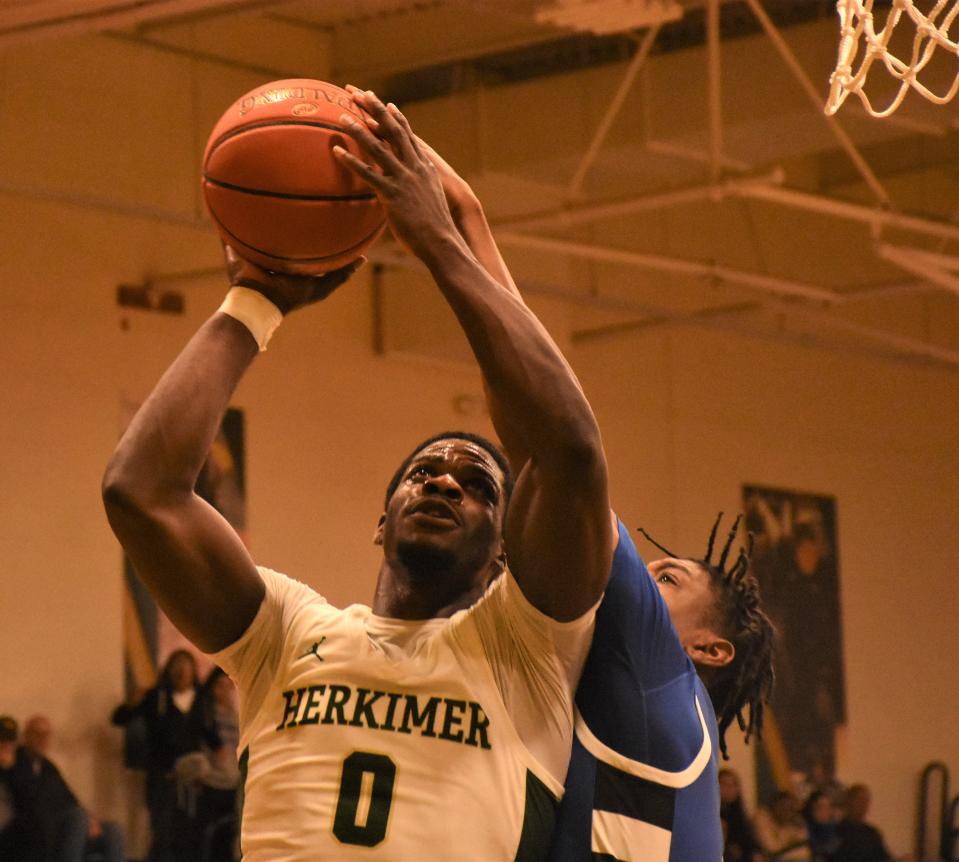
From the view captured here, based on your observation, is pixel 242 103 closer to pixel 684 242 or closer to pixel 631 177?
pixel 631 177

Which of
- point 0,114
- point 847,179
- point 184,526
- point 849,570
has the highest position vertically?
point 847,179

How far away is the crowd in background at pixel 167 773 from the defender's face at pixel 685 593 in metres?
7.28

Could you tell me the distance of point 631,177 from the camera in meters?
13.2

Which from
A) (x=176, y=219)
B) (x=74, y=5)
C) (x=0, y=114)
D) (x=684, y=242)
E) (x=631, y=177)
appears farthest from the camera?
(x=684, y=242)

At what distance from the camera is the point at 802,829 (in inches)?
543

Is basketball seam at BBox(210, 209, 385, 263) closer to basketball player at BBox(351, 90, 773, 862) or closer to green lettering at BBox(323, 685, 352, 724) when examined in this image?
basketball player at BBox(351, 90, 773, 862)

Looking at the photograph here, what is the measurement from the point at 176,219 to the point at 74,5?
2.11 metres

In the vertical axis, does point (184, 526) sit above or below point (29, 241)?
below

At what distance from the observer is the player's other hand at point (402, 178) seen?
2963 mm

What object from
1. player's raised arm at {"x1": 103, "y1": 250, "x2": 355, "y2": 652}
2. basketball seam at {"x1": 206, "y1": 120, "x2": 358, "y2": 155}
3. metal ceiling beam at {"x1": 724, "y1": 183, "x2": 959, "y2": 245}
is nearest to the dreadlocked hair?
player's raised arm at {"x1": 103, "y1": 250, "x2": 355, "y2": 652}

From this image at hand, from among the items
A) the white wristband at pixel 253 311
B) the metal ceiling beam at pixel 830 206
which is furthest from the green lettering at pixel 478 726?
the metal ceiling beam at pixel 830 206

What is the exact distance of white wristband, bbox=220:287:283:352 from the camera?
3.14m

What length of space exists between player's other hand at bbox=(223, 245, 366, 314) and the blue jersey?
66 cm

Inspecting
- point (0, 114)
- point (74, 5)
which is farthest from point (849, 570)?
point (74, 5)
